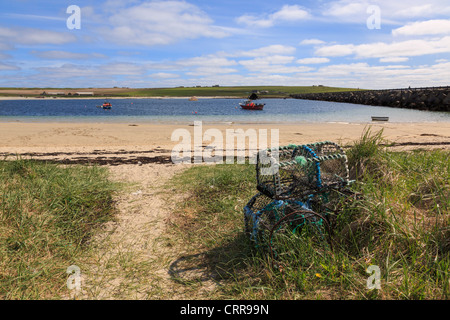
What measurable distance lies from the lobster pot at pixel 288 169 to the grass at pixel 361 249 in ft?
2.24

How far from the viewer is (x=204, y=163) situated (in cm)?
1040

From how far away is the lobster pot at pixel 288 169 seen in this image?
3910mm

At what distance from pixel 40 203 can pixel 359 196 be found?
549 cm

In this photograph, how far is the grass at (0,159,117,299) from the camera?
3832 millimetres

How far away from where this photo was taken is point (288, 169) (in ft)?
15.7

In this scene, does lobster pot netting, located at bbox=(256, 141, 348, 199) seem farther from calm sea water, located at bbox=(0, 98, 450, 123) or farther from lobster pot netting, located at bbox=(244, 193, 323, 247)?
calm sea water, located at bbox=(0, 98, 450, 123)

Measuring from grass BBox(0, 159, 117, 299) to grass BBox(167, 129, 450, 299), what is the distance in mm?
1693

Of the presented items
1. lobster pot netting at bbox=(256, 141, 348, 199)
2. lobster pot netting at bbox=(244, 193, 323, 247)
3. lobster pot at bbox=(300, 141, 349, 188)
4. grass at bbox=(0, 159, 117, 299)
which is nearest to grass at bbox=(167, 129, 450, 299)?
lobster pot netting at bbox=(244, 193, 323, 247)

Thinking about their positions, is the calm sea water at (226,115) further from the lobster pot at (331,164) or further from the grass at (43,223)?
the lobster pot at (331,164)

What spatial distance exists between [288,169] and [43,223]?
13.5ft

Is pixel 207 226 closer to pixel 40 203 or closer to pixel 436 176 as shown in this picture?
pixel 40 203

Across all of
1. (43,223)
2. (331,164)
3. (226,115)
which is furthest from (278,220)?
(226,115)
